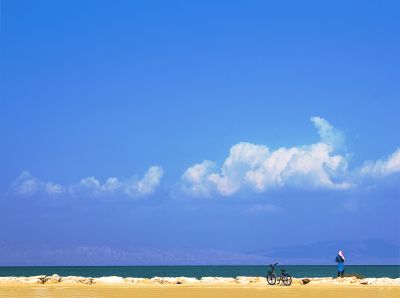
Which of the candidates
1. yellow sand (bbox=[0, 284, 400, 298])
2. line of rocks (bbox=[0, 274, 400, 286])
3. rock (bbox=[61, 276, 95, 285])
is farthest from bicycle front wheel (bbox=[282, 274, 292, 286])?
rock (bbox=[61, 276, 95, 285])

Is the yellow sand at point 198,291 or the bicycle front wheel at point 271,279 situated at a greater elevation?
the bicycle front wheel at point 271,279

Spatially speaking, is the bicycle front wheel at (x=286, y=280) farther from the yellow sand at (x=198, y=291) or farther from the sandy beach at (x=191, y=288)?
the yellow sand at (x=198, y=291)

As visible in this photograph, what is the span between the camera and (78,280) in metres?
45.5

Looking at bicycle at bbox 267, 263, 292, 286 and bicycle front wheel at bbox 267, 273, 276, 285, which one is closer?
bicycle at bbox 267, 263, 292, 286

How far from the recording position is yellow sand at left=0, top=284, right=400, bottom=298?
3534cm

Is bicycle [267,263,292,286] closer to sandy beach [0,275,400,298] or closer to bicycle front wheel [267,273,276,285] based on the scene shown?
bicycle front wheel [267,273,276,285]

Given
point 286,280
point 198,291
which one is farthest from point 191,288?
point 286,280

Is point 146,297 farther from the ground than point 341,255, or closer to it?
closer to it

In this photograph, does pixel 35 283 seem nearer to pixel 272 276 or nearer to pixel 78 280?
pixel 78 280

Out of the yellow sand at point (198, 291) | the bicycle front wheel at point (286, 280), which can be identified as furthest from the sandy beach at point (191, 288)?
the bicycle front wheel at point (286, 280)

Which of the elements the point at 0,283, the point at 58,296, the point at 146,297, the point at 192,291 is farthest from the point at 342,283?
the point at 0,283

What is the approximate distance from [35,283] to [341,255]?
1937cm

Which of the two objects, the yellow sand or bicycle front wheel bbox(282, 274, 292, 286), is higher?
bicycle front wheel bbox(282, 274, 292, 286)

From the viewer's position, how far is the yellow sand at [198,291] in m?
35.3
